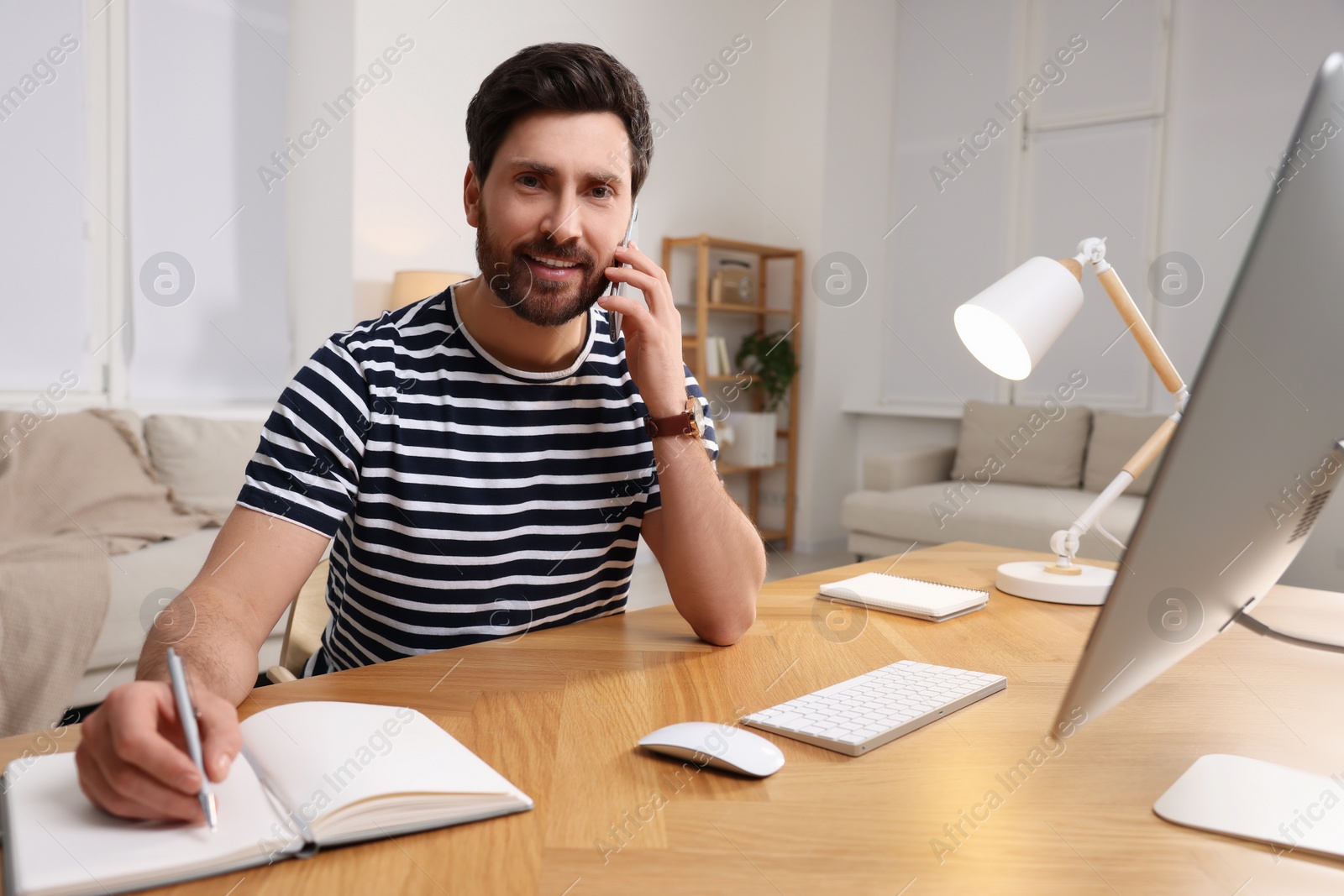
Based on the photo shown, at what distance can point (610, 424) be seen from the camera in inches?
50.6

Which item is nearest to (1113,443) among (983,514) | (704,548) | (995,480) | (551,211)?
(995,480)

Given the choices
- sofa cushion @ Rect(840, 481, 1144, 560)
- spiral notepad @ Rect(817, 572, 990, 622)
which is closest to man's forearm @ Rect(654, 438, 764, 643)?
spiral notepad @ Rect(817, 572, 990, 622)

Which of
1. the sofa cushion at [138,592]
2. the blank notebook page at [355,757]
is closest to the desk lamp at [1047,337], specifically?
the blank notebook page at [355,757]

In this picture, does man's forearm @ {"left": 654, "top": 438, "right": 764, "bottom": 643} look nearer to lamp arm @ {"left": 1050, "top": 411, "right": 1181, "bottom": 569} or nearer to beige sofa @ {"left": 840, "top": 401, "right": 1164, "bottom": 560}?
lamp arm @ {"left": 1050, "top": 411, "right": 1181, "bottom": 569}

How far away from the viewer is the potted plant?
5.10 metres

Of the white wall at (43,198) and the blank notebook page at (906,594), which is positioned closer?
the blank notebook page at (906,594)

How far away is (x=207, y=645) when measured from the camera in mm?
859

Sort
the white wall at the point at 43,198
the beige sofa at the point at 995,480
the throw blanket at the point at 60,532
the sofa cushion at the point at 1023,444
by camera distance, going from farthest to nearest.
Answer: the sofa cushion at the point at 1023,444, the beige sofa at the point at 995,480, the white wall at the point at 43,198, the throw blanket at the point at 60,532

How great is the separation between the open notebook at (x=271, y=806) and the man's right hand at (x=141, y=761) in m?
0.02

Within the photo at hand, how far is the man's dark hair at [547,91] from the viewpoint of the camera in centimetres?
117

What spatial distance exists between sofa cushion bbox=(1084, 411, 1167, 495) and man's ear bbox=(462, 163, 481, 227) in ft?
12.4

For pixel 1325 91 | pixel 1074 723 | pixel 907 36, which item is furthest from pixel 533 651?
pixel 907 36

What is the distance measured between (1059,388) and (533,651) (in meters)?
4.63

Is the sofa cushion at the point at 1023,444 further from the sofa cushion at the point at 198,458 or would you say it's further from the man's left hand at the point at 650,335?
the man's left hand at the point at 650,335
